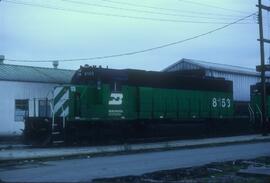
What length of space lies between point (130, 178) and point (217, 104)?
22.5m

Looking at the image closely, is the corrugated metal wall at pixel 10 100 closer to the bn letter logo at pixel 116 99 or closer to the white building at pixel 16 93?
the white building at pixel 16 93

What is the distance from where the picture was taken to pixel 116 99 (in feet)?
90.3

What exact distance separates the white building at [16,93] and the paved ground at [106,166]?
59.2ft

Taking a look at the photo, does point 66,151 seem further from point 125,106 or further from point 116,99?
point 125,106

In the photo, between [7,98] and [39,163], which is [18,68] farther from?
[39,163]

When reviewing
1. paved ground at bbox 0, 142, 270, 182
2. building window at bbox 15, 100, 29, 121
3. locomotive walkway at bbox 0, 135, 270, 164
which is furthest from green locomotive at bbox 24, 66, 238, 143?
building window at bbox 15, 100, 29, 121

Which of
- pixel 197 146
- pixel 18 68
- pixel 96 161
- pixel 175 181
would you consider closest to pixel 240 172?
pixel 175 181

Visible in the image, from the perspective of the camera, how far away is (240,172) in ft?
45.0

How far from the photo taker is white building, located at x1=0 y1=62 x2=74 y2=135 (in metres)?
37.8

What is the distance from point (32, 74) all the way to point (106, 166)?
2658 cm

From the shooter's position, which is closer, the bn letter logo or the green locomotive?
the green locomotive

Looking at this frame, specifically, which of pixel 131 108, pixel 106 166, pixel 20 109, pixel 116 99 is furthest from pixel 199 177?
pixel 20 109

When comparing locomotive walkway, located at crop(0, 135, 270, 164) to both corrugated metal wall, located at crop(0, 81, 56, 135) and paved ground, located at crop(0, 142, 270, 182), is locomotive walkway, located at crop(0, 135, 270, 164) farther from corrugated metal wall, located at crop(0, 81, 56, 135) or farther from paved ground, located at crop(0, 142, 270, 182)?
corrugated metal wall, located at crop(0, 81, 56, 135)

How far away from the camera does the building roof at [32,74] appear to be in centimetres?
3934
